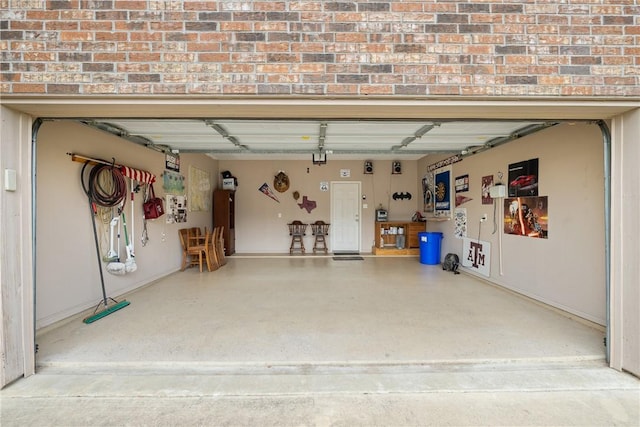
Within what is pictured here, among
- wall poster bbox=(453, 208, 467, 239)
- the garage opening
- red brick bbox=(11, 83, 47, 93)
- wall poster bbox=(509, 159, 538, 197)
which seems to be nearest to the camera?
red brick bbox=(11, 83, 47, 93)

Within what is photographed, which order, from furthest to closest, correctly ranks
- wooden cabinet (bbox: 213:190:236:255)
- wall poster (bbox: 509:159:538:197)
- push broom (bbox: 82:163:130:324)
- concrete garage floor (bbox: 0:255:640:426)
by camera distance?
wooden cabinet (bbox: 213:190:236:255) → wall poster (bbox: 509:159:538:197) → push broom (bbox: 82:163:130:324) → concrete garage floor (bbox: 0:255:640:426)

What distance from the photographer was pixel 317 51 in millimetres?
1987

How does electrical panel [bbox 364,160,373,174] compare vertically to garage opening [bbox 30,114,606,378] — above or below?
above

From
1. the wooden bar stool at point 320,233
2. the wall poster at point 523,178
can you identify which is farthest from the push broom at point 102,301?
the wall poster at point 523,178

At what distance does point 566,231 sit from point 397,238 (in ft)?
15.0

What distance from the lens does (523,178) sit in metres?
3.95

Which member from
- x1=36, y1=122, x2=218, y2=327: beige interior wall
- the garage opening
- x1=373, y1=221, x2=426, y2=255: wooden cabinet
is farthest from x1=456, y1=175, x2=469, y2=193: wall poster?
x1=36, y1=122, x2=218, y2=327: beige interior wall

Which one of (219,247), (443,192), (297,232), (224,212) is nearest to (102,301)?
(219,247)

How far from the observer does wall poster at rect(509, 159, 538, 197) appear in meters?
3.76

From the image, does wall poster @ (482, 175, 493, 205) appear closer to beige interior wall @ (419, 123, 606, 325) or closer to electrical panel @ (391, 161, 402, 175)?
beige interior wall @ (419, 123, 606, 325)

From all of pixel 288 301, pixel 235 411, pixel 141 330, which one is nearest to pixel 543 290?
pixel 288 301

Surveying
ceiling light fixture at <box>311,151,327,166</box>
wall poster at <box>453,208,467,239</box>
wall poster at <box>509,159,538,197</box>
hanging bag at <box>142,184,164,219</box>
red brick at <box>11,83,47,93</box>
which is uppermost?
ceiling light fixture at <box>311,151,327,166</box>

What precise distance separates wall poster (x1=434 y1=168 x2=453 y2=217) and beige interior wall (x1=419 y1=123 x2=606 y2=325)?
5.45ft

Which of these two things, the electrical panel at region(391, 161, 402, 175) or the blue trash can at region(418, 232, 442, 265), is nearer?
the blue trash can at region(418, 232, 442, 265)
